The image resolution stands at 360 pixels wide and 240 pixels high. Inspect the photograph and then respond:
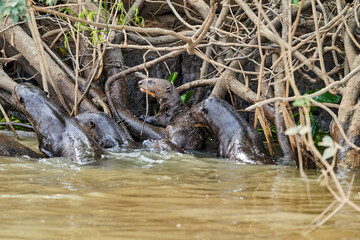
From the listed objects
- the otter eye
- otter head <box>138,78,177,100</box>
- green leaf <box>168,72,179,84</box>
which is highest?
green leaf <box>168,72,179,84</box>

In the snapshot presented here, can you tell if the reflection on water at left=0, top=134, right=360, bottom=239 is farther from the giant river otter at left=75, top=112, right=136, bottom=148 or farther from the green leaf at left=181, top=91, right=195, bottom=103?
the green leaf at left=181, top=91, right=195, bottom=103

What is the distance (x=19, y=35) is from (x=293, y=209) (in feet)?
15.0

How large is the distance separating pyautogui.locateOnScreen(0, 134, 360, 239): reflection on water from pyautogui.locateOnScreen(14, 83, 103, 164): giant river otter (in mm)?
315

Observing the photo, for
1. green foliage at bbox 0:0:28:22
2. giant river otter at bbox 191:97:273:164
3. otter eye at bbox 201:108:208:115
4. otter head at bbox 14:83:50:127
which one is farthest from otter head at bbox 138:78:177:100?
green foliage at bbox 0:0:28:22

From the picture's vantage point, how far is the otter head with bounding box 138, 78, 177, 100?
6117 mm

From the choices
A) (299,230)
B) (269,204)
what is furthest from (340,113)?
(299,230)

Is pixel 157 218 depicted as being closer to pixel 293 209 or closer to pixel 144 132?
pixel 293 209

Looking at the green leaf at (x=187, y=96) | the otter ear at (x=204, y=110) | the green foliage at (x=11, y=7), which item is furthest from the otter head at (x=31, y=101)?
the green leaf at (x=187, y=96)

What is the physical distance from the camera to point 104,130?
5.04m

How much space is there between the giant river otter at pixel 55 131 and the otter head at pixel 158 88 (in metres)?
1.67

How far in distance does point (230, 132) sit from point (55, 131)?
1.53m

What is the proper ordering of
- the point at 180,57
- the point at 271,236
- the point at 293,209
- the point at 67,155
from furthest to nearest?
the point at 180,57 < the point at 67,155 < the point at 293,209 < the point at 271,236

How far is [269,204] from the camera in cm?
238

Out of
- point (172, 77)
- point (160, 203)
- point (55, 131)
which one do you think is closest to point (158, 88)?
point (172, 77)
